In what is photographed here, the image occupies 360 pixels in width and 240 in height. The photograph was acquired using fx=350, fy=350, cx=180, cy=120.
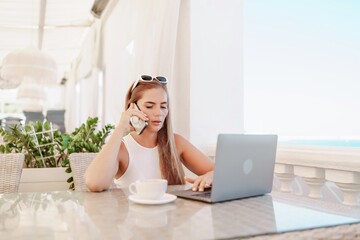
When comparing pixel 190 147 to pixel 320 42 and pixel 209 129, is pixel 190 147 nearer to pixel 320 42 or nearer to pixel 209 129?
pixel 209 129

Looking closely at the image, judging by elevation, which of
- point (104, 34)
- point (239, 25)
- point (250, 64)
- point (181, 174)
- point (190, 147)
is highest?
point (104, 34)

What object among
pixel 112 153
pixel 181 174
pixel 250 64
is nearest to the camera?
pixel 112 153

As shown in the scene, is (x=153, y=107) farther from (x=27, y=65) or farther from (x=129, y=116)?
(x=27, y=65)

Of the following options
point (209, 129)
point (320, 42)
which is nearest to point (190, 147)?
point (209, 129)

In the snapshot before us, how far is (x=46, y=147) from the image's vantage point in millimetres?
2480

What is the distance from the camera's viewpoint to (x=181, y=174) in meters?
1.63

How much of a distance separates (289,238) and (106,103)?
16.7 ft

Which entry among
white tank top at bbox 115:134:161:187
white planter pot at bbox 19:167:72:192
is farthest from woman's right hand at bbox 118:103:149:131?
white planter pot at bbox 19:167:72:192

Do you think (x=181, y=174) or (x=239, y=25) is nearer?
(x=181, y=174)

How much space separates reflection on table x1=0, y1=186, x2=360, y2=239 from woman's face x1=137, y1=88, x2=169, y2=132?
1.55 feet

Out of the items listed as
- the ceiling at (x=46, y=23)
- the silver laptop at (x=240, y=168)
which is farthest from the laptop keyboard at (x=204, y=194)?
the ceiling at (x=46, y=23)

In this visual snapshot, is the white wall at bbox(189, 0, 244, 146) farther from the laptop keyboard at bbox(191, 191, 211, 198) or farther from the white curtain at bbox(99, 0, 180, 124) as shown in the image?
the laptop keyboard at bbox(191, 191, 211, 198)

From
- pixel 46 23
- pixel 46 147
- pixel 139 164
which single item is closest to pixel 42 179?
pixel 46 147

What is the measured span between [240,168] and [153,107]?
2.06ft
